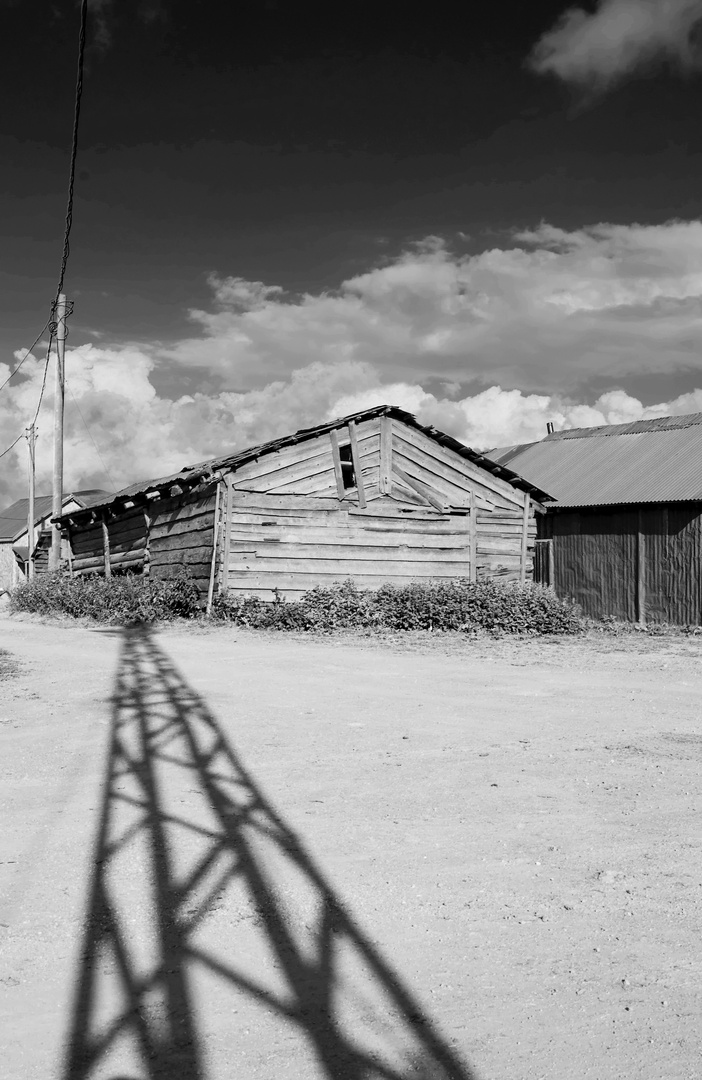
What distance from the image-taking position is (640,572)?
23938mm

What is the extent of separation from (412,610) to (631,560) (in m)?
8.03

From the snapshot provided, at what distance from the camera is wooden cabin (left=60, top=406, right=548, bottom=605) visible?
20719mm

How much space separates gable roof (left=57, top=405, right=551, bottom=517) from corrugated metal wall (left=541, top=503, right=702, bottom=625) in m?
1.78

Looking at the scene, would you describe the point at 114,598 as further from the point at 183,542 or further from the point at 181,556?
the point at 183,542

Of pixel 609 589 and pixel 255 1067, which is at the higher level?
pixel 609 589

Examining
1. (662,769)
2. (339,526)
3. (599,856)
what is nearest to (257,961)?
(599,856)

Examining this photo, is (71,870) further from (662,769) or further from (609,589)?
(609,589)

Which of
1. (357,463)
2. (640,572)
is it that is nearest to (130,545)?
(357,463)

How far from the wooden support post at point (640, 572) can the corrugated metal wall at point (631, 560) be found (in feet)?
0.08

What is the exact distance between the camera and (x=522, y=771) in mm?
7004

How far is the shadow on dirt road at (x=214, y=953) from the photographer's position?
3.20 meters

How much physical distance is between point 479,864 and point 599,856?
680mm

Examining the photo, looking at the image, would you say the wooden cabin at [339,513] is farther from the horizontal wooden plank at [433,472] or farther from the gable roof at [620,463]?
the gable roof at [620,463]

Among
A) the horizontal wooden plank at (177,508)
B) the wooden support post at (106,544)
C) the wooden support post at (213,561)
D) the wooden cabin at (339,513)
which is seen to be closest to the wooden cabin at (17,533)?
the wooden support post at (106,544)
